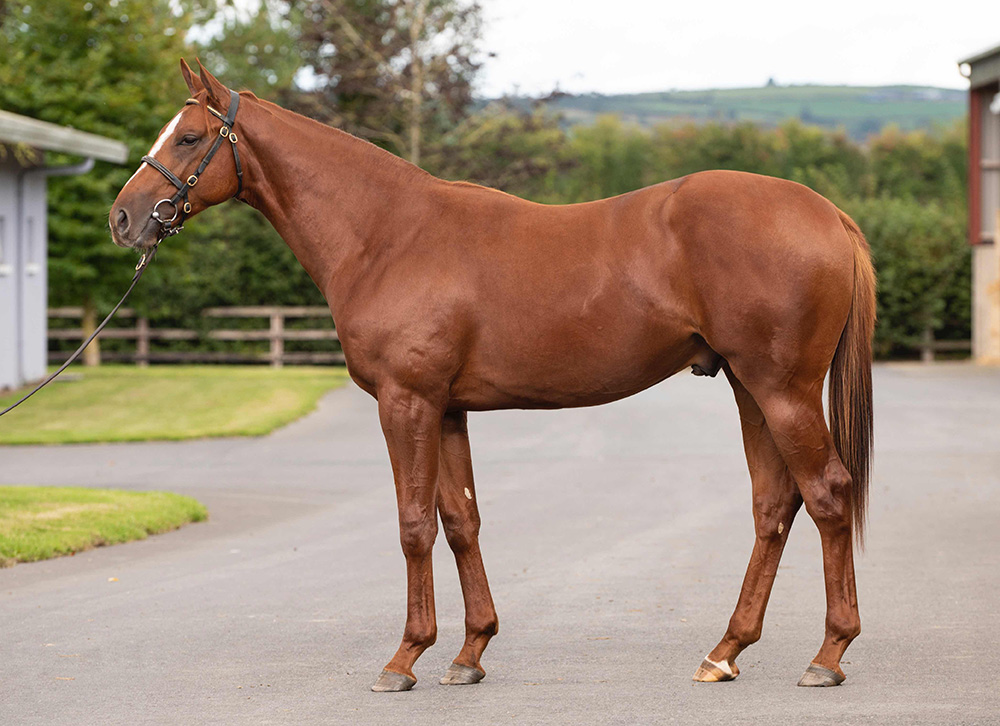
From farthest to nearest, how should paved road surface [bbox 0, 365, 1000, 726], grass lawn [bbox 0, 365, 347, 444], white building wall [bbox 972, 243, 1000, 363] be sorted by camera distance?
white building wall [bbox 972, 243, 1000, 363]
grass lawn [bbox 0, 365, 347, 444]
paved road surface [bbox 0, 365, 1000, 726]

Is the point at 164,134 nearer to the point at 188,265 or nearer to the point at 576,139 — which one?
the point at 188,265

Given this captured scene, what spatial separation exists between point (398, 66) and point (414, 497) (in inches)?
1055

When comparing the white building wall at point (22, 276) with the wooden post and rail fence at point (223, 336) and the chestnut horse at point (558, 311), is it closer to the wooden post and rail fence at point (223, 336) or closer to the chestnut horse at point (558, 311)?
the wooden post and rail fence at point (223, 336)

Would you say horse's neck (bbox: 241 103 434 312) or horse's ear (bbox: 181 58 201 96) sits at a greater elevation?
horse's ear (bbox: 181 58 201 96)

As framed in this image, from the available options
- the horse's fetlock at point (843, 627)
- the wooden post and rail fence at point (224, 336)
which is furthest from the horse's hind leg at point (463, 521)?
the wooden post and rail fence at point (224, 336)

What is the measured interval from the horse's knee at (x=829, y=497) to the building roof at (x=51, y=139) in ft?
50.3

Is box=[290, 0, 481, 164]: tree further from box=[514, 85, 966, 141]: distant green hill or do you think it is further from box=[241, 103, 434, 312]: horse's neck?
box=[514, 85, 966, 141]: distant green hill

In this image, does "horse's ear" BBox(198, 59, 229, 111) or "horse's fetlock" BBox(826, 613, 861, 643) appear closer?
"horse's fetlock" BBox(826, 613, 861, 643)

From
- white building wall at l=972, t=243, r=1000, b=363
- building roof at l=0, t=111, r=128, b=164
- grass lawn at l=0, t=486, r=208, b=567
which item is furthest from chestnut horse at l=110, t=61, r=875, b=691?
white building wall at l=972, t=243, r=1000, b=363

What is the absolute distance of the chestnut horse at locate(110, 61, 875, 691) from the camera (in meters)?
4.86

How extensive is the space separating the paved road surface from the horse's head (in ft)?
6.09

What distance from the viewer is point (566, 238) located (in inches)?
199

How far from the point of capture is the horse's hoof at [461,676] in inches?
198

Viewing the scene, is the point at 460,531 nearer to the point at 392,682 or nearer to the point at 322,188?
the point at 392,682
